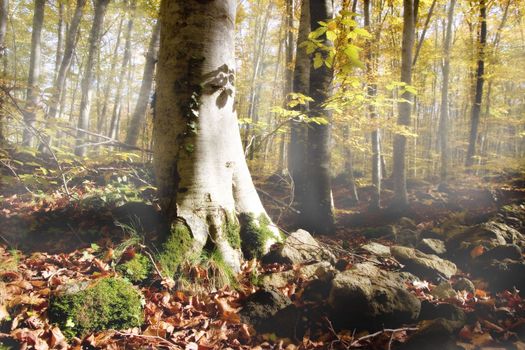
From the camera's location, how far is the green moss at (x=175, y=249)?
2613 millimetres

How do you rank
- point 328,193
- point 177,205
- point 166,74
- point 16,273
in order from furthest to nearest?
1. point 328,193
2. point 166,74
3. point 177,205
4. point 16,273

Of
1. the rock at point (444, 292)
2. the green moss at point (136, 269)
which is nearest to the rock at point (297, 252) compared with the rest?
the rock at point (444, 292)

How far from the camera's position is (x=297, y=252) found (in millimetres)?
3369

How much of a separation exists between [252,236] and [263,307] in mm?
927

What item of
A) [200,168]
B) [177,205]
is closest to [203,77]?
[200,168]

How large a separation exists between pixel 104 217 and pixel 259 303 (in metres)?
2.28

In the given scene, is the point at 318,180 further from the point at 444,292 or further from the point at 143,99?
the point at 143,99

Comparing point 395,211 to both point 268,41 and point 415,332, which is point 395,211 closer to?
point 415,332

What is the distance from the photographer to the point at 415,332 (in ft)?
7.28

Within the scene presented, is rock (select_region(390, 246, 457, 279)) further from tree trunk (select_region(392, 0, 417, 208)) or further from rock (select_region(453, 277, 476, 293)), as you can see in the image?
tree trunk (select_region(392, 0, 417, 208))

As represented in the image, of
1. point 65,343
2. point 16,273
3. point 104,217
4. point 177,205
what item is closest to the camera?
point 65,343

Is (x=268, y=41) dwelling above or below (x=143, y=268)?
above

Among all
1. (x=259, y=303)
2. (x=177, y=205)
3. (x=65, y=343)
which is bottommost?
(x=65, y=343)

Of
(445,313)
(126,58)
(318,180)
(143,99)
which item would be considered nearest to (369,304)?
(445,313)
